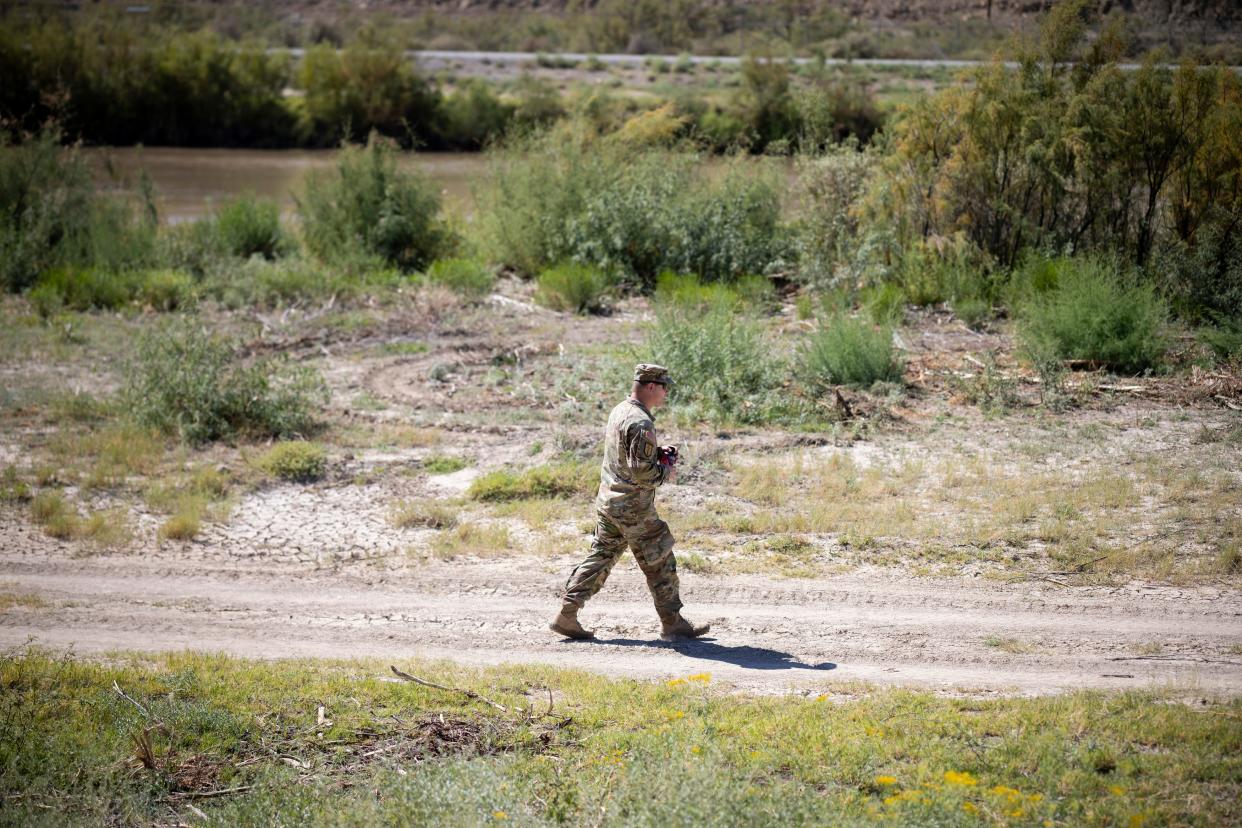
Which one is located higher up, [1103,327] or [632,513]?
[632,513]

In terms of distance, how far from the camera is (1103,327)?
47.2 feet

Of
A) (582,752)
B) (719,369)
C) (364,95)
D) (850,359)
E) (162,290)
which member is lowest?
(162,290)

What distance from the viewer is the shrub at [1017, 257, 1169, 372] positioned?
1433cm

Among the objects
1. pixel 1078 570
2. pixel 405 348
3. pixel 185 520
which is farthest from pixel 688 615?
pixel 405 348

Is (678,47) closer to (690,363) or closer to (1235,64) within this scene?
(1235,64)

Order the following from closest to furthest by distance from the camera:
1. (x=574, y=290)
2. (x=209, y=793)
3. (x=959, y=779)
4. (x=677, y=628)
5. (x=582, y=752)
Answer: (x=959, y=779)
(x=209, y=793)
(x=582, y=752)
(x=677, y=628)
(x=574, y=290)

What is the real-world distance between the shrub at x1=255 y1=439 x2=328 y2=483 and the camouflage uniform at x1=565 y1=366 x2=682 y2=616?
4.92 meters

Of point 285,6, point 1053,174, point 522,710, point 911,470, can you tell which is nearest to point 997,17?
point 1053,174

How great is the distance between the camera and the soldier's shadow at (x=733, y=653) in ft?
25.8

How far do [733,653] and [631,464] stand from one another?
1.58 meters

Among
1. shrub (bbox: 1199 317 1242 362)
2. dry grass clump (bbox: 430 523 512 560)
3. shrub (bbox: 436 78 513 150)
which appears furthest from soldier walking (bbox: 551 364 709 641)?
shrub (bbox: 436 78 513 150)

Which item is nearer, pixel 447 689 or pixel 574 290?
pixel 447 689

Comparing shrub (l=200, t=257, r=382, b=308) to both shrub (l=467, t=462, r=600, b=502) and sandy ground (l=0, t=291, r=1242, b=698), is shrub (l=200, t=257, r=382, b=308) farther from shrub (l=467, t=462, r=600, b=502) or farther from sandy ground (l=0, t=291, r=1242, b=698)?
shrub (l=467, t=462, r=600, b=502)

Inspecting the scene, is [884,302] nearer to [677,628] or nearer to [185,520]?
[677,628]
